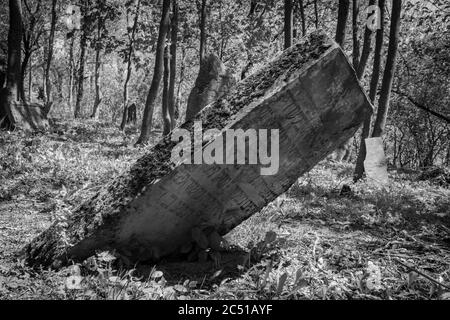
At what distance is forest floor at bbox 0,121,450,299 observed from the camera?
304 centimetres

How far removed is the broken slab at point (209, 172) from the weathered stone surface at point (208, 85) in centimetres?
922

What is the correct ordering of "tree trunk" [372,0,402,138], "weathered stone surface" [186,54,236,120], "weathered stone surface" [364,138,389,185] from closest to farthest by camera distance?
"tree trunk" [372,0,402,138] < "weathered stone surface" [364,138,389,185] < "weathered stone surface" [186,54,236,120]

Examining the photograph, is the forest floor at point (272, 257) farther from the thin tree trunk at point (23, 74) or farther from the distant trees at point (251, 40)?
the thin tree trunk at point (23, 74)

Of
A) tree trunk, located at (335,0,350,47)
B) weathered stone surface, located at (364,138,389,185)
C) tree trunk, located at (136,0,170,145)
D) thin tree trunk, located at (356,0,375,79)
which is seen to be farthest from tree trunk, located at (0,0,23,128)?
thin tree trunk, located at (356,0,375,79)

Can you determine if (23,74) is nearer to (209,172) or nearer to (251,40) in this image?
(251,40)

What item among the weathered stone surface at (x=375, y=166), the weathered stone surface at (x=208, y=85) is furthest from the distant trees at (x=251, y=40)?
the weathered stone surface at (x=208, y=85)

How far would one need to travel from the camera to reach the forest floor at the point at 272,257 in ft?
9.98

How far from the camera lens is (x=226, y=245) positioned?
12.3 feet

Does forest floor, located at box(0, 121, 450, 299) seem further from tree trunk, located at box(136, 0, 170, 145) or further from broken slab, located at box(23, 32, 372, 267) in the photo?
tree trunk, located at box(136, 0, 170, 145)

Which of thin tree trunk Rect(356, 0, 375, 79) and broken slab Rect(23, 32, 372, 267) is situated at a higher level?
thin tree trunk Rect(356, 0, 375, 79)

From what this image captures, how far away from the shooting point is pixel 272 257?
3697 mm

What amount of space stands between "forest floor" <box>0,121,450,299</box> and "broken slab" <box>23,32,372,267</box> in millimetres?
171

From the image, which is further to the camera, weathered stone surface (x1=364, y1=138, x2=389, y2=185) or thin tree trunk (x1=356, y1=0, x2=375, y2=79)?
thin tree trunk (x1=356, y1=0, x2=375, y2=79)

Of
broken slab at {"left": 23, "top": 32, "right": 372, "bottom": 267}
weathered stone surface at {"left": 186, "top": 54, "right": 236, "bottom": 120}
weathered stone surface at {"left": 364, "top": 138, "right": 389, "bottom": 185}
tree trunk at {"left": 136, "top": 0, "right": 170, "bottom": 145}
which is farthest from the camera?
weathered stone surface at {"left": 186, "top": 54, "right": 236, "bottom": 120}
